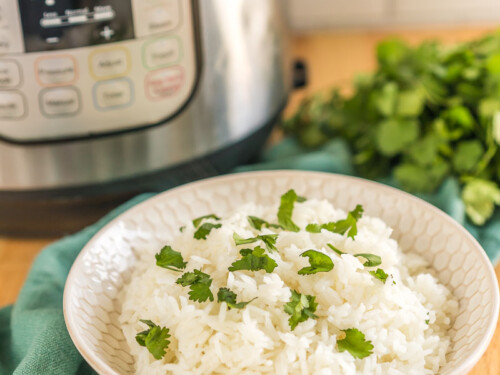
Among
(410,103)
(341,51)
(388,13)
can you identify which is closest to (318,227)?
(410,103)

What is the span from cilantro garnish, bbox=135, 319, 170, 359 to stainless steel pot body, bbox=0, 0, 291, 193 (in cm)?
31

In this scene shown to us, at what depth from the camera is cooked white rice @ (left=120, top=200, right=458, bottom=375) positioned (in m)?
0.52

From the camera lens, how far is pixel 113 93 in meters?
0.78

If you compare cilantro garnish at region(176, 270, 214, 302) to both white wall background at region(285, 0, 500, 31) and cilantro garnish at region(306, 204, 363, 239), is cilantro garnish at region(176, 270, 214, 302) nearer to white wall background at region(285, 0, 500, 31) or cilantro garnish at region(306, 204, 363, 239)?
cilantro garnish at region(306, 204, 363, 239)

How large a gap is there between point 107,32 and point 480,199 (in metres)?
0.53

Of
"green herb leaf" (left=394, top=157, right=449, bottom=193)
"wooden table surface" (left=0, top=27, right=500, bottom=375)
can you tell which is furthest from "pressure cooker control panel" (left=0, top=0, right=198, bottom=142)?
"wooden table surface" (left=0, top=27, right=500, bottom=375)

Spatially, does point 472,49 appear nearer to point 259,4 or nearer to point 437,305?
point 259,4

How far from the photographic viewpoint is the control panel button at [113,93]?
2.54ft

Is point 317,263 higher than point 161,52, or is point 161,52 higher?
point 161,52

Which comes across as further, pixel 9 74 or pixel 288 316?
pixel 9 74

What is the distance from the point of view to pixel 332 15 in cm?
159

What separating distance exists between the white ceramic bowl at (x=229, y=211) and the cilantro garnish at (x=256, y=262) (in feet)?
0.44

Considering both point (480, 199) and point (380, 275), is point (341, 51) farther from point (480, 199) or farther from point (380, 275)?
point (380, 275)

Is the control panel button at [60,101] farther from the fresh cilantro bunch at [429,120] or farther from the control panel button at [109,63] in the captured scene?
the fresh cilantro bunch at [429,120]
